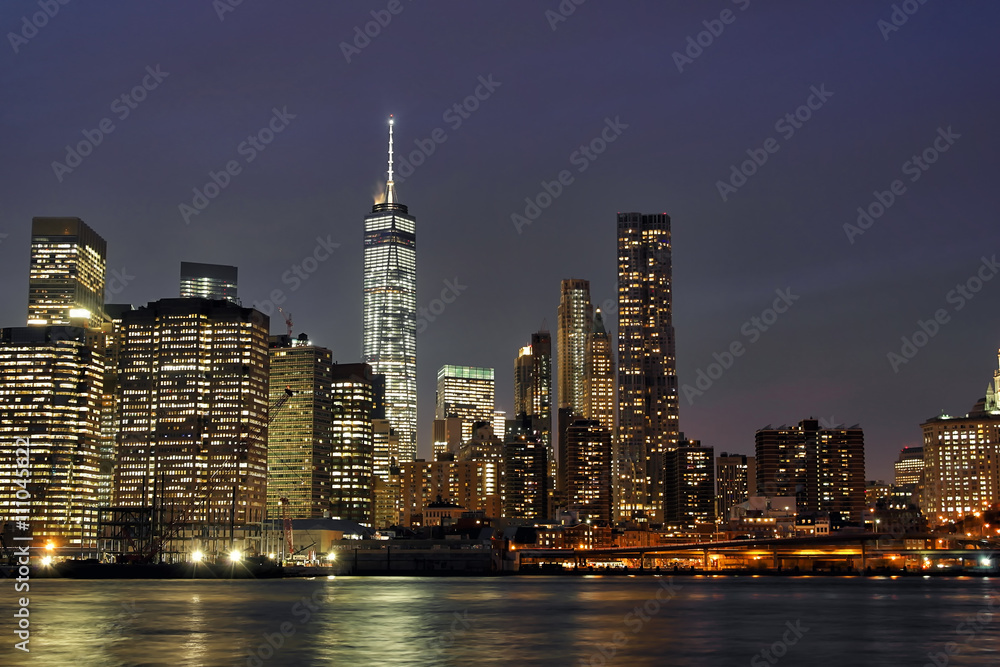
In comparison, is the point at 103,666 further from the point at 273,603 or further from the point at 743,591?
the point at 743,591

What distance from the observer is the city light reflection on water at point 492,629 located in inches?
3221

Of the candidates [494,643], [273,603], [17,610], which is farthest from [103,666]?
[273,603]

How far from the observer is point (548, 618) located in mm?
119188

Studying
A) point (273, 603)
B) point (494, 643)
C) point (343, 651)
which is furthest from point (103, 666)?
point (273, 603)

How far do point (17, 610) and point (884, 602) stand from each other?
104 meters

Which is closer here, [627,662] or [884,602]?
[627,662]

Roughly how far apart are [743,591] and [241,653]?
12044 centimetres

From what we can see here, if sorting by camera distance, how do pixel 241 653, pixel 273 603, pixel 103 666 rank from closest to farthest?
1. pixel 103 666
2. pixel 241 653
3. pixel 273 603

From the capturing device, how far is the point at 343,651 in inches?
3359

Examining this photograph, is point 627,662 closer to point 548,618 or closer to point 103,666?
point 103,666

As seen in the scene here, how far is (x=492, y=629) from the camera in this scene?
104 m

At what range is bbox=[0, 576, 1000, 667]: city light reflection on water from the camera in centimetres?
8181

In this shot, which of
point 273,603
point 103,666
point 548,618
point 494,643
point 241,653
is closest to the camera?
point 103,666

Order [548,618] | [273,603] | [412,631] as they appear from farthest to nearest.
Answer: [273,603], [548,618], [412,631]
